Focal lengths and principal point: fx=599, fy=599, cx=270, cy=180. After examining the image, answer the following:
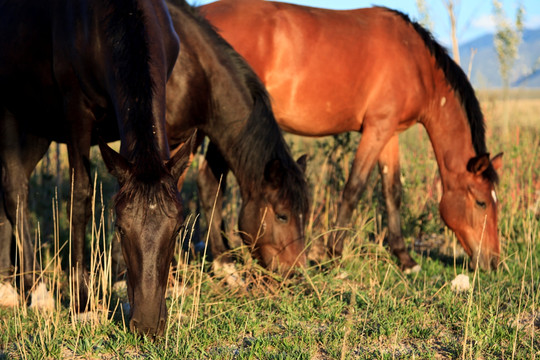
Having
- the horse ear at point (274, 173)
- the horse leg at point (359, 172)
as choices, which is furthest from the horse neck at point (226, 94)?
the horse leg at point (359, 172)

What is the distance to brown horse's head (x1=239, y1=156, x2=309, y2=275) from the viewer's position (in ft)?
14.8

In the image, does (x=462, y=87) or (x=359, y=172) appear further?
(x=462, y=87)

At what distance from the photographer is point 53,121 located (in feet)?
15.4

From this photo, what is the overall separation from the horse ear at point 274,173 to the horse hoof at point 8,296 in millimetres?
2033

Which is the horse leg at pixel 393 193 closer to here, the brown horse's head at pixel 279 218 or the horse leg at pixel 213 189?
the horse leg at pixel 213 189

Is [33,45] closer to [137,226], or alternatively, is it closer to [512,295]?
[137,226]

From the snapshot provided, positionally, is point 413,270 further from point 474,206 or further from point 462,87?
point 462,87

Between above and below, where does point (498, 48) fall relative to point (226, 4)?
below

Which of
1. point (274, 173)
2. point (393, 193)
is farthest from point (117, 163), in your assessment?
point (393, 193)

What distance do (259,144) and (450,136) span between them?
266 cm

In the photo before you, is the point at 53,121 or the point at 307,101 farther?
the point at 307,101

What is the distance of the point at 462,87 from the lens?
20.9 feet

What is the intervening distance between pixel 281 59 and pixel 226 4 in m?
0.86

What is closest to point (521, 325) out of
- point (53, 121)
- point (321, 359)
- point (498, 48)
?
point (321, 359)
